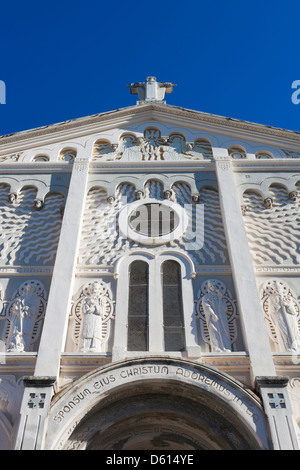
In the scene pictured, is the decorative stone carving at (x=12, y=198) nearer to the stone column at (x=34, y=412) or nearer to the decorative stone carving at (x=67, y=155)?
the decorative stone carving at (x=67, y=155)

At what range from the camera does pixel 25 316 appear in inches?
348

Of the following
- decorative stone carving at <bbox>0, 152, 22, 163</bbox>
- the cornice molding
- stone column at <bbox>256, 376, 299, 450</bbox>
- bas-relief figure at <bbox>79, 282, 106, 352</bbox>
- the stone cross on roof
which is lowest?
stone column at <bbox>256, 376, 299, 450</bbox>

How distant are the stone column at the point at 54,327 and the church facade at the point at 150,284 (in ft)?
0.08

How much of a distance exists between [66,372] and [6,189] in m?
5.59

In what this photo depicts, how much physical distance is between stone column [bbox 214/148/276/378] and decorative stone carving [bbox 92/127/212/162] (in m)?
1.06

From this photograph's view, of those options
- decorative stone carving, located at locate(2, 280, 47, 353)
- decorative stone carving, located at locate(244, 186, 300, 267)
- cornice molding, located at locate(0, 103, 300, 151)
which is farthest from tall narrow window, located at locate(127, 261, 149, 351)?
cornice molding, located at locate(0, 103, 300, 151)

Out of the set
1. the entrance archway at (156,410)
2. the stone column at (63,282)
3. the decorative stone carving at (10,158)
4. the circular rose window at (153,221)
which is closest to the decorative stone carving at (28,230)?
the stone column at (63,282)

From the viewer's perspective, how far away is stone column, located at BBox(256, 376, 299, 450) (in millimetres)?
6707

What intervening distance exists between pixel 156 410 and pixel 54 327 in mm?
2280

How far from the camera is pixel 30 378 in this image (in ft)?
24.2

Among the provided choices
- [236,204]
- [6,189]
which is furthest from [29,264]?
[236,204]

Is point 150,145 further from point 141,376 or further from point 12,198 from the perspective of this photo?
point 141,376

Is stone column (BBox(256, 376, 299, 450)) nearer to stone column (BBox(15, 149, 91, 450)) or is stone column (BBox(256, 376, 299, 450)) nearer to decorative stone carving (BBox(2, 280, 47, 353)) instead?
stone column (BBox(15, 149, 91, 450))

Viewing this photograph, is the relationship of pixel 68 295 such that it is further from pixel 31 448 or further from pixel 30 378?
pixel 31 448
